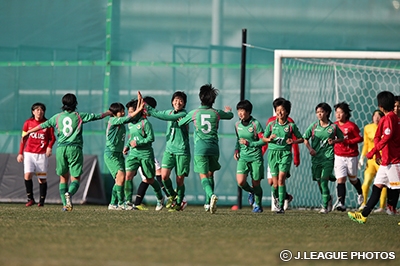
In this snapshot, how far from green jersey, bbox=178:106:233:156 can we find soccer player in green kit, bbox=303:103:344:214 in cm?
262

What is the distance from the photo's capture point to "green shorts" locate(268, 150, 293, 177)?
1222 centimetres

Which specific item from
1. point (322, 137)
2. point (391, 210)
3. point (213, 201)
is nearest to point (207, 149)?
point (213, 201)

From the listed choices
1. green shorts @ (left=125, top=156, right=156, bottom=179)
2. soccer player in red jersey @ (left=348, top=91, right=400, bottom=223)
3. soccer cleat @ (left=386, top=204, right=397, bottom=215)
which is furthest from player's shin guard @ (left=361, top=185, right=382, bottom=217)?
green shorts @ (left=125, top=156, right=156, bottom=179)

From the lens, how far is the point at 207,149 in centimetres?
1086

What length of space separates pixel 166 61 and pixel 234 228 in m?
9.58

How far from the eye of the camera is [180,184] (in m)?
11.6

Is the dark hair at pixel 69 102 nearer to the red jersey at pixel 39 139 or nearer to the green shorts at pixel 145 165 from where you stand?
the green shorts at pixel 145 165

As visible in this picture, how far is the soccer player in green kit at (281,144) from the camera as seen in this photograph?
40.1 ft

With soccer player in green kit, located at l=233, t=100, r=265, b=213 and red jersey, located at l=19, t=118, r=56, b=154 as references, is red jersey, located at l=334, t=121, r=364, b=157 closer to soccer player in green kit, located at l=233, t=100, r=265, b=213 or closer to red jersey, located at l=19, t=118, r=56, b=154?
soccer player in green kit, located at l=233, t=100, r=265, b=213

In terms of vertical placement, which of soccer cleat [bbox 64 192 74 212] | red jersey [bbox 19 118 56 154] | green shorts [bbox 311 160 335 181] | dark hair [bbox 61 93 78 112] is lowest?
soccer cleat [bbox 64 192 74 212]

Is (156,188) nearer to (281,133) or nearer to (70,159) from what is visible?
(70,159)

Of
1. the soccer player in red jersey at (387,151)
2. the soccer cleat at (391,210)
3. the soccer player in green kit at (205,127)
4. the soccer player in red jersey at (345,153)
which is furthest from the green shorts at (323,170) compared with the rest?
the soccer player in red jersey at (387,151)

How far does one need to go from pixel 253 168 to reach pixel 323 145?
166cm

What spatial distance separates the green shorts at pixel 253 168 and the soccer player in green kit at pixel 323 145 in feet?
4.15
